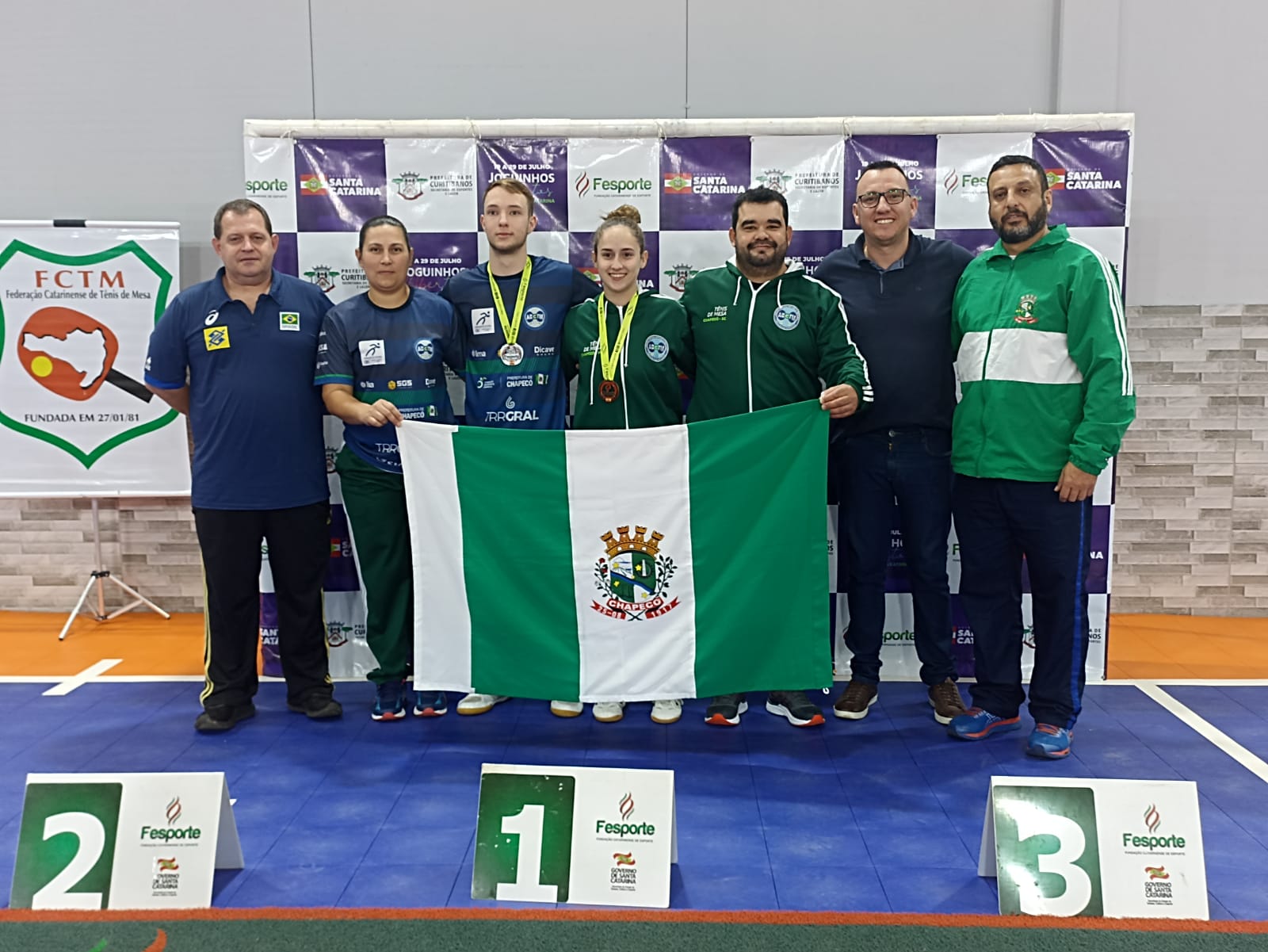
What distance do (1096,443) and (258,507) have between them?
311 centimetres

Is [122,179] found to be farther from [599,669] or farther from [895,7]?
[895,7]

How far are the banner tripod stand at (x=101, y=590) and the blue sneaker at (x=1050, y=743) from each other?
449 cm

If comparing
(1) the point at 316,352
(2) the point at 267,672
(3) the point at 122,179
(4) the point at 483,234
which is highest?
(3) the point at 122,179

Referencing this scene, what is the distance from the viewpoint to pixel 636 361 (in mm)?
3688

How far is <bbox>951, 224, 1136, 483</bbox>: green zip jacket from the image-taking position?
127 inches

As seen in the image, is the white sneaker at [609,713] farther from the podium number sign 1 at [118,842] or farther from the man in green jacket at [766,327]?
the podium number sign 1 at [118,842]

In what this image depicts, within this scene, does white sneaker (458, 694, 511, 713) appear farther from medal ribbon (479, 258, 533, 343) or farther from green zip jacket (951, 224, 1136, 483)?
green zip jacket (951, 224, 1136, 483)

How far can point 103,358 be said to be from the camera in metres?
4.99

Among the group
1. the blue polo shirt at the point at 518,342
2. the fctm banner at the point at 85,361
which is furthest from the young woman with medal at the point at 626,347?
the fctm banner at the point at 85,361

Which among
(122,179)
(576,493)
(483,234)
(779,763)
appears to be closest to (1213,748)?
(779,763)

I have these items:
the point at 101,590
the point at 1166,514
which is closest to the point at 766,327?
the point at 1166,514

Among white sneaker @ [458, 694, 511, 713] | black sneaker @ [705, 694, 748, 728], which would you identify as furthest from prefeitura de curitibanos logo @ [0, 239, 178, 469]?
black sneaker @ [705, 694, 748, 728]

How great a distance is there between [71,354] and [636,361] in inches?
129

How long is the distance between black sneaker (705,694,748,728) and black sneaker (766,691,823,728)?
150mm
